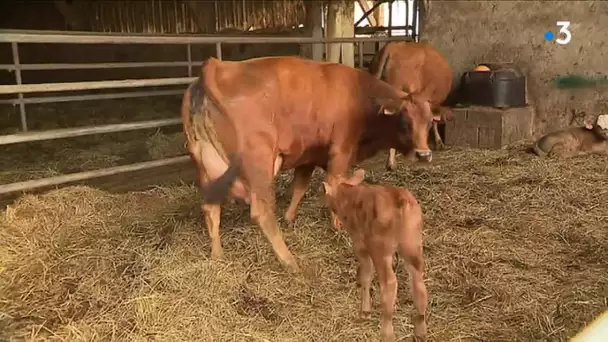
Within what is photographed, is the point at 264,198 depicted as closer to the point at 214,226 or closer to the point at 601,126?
Result: the point at 214,226

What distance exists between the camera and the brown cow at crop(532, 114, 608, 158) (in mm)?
6797

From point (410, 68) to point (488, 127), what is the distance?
1.40 m

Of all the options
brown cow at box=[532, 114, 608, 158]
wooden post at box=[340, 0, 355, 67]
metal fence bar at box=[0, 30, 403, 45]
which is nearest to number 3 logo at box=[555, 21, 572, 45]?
brown cow at box=[532, 114, 608, 158]

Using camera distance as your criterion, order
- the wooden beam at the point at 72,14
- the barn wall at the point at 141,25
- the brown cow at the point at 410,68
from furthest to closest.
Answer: the wooden beam at the point at 72,14 → the barn wall at the point at 141,25 → the brown cow at the point at 410,68

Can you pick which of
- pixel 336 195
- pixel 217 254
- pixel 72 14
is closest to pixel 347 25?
pixel 217 254

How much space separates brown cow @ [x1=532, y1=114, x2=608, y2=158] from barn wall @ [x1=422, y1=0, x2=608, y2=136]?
0.70 m

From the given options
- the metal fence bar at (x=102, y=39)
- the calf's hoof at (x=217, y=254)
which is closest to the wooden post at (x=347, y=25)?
the metal fence bar at (x=102, y=39)

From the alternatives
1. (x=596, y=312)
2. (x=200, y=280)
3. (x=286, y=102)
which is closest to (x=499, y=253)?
(x=596, y=312)

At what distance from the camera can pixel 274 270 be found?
3.59m

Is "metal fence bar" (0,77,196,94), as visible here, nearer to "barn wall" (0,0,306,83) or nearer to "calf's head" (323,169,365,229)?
"calf's head" (323,169,365,229)

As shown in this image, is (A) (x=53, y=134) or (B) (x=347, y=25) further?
(B) (x=347, y=25)

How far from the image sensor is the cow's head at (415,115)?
3.88 m

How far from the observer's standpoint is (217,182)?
362cm

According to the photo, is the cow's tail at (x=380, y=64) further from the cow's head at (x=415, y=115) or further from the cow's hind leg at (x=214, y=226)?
the cow's hind leg at (x=214, y=226)
